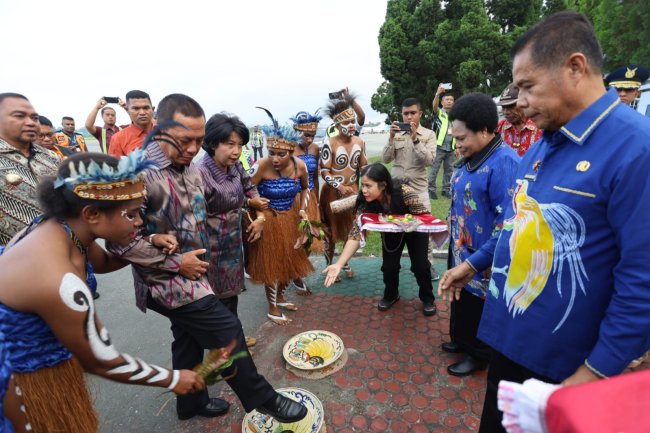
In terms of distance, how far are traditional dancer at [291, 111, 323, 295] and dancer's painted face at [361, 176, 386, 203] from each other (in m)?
1.14

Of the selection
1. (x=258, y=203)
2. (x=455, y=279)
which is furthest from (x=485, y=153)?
(x=258, y=203)

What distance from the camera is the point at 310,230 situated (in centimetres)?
385

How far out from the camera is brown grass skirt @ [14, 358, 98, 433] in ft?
4.85

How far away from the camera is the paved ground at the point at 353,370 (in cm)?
256

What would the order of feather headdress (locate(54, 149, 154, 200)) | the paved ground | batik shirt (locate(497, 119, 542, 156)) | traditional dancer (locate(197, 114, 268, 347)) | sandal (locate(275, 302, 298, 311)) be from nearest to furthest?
feather headdress (locate(54, 149, 154, 200)) < the paved ground < traditional dancer (locate(197, 114, 268, 347)) < batik shirt (locate(497, 119, 542, 156)) < sandal (locate(275, 302, 298, 311))

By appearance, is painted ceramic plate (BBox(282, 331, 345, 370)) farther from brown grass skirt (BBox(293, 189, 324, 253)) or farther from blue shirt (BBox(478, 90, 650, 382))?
blue shirt (BBox(478, 90, 650, 382))

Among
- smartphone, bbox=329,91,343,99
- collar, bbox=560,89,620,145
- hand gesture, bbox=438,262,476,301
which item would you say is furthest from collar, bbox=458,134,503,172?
smartphone, bbox=329,91,343,99

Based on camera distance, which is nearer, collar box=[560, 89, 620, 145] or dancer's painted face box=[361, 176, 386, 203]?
collar box=[560, 89, 620, 145]

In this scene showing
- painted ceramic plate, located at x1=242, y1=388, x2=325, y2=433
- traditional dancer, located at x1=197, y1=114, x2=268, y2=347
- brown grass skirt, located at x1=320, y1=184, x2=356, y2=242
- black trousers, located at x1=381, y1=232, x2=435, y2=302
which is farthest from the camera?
brown grass skirt, located at x1=320, y1=184, x2=356, y2=242

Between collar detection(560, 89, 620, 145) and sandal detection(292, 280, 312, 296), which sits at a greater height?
collar detection(560, 89, 620, 145)

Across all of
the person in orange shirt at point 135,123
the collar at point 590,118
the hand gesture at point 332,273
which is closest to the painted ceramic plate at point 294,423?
the hand gesture at point 332,273

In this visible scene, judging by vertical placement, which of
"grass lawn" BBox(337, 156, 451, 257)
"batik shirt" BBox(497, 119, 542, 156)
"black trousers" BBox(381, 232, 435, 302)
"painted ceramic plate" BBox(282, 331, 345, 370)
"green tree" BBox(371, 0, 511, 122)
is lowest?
"grass lawn" BBox(337, 156, 451, 257)

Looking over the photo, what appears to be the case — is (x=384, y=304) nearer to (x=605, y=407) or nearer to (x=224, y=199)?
(x=224, y=199)

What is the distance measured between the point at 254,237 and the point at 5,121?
7.58 feet
